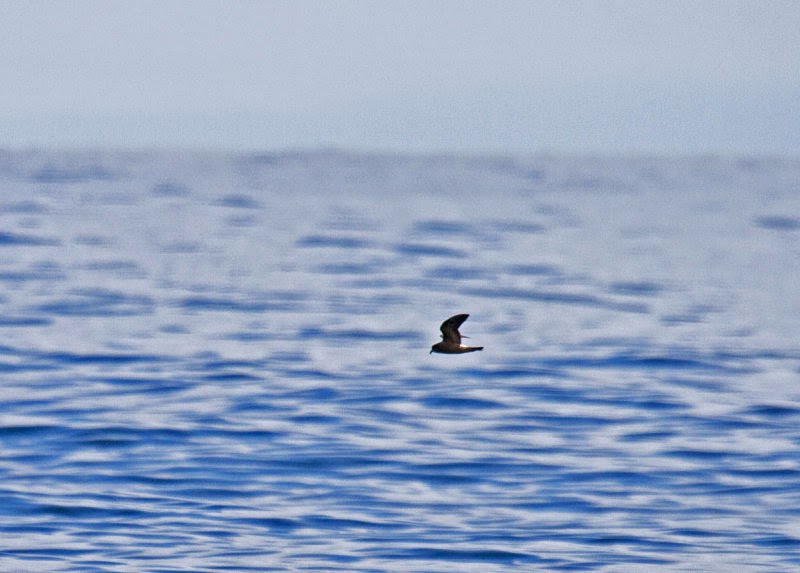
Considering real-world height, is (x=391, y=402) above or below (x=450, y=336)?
above

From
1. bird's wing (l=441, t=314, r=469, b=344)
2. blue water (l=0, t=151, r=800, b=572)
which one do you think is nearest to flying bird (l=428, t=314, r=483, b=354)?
bird's wing (l=441, t=314, r=469, b=344)

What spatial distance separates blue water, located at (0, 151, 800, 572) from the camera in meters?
14.4

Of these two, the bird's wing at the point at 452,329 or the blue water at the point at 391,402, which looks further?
the blue water at the point at 391,402

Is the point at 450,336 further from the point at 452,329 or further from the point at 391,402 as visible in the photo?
the point at 391,402

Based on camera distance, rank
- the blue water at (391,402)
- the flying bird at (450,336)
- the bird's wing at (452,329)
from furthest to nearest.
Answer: the blue water at (391,402) < the bird's wing at (452,329) < the flying bird at (450,336)

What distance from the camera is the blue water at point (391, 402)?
14.4m

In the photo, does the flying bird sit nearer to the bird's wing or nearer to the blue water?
the bird's wing

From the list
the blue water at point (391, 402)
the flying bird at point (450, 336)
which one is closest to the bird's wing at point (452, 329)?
the flying bird at point (450, 336)

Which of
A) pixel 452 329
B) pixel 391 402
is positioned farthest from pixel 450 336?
pixel 391 402

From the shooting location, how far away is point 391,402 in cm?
2036

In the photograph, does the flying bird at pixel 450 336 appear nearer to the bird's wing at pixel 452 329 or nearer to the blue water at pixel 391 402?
the bird's wing at pixel 452 329

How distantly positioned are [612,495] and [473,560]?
275 cm

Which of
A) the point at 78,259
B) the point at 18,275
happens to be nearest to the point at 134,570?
the point at 18,275

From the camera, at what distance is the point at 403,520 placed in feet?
48.8
